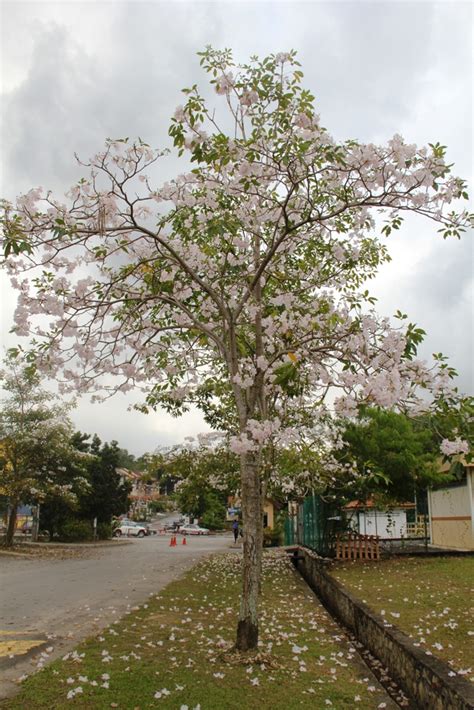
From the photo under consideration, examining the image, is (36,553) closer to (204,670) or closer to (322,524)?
(322,524)

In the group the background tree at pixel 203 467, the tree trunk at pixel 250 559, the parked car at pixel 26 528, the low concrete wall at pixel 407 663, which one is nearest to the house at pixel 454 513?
the background tree at pixel 203 467

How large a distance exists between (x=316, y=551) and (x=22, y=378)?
43.6 ft

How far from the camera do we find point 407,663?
534 cm

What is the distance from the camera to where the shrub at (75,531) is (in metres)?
32.0

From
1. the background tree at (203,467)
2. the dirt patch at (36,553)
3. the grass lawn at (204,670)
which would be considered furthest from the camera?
the dirt patch at (36,553)

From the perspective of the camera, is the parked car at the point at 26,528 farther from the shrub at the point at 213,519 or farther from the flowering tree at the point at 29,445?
the shrub at the point at 213,519

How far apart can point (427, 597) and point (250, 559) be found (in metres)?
4.70

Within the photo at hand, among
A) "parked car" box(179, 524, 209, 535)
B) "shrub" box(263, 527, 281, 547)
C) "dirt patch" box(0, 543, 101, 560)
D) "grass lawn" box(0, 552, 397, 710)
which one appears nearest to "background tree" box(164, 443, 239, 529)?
"grass lawn" box(0, 552, 397, 710)

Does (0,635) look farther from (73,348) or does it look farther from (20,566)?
(20,566)

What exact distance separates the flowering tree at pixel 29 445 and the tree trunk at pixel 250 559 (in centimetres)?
1770

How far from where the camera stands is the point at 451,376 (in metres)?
5.91

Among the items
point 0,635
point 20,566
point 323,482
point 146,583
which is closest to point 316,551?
point 323,482

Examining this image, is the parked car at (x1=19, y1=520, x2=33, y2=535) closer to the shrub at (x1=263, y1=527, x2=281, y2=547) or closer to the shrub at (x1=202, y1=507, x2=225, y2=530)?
the shrub at (x1=263, y1=527, x2=281, y2=547)

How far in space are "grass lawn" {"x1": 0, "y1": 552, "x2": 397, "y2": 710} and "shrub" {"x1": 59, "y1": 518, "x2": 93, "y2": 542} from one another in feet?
83.1
